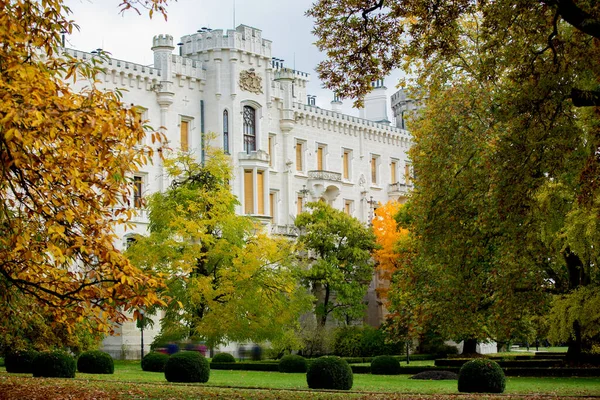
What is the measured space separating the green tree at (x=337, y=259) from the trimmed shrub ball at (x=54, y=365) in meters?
26.1

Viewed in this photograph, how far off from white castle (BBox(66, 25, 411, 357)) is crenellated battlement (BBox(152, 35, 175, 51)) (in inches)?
2.2

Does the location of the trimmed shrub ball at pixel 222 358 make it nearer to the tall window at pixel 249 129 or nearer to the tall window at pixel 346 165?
the tall window at pixel 249 129

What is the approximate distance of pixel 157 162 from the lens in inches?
1939

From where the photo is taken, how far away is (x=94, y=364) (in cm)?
2966

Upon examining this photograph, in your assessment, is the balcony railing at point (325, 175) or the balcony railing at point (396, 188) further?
the balcony railing at point (396, 188)

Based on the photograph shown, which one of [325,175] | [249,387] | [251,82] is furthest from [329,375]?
[325,175]

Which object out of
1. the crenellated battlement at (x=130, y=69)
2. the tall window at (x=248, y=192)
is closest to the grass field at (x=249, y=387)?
the tall window at (x=248, y=192)

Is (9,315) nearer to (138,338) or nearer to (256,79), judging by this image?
(138,338)

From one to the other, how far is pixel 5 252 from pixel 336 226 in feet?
126

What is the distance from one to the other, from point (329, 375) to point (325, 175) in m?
33.9

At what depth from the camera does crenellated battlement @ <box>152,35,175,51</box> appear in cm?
5041

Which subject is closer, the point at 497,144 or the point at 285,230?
the point at 497,144

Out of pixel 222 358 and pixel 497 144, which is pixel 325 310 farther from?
pixel 497 144

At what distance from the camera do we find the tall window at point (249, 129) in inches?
2094
